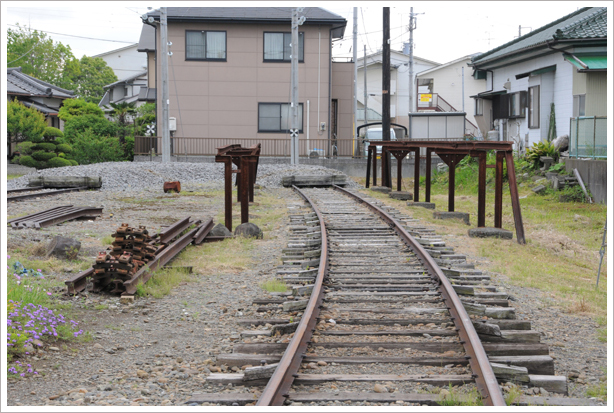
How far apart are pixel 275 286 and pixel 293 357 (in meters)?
2.78

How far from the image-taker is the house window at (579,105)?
71.5ft

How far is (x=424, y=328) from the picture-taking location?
568 cm

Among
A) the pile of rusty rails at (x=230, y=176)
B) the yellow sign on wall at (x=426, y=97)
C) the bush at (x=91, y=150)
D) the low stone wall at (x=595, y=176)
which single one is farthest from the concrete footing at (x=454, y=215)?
the yellow sign on wall at (x=426, y=97)

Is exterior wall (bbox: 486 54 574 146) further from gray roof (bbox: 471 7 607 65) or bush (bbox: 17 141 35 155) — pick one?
bush (bbox: 17 141 35 155)

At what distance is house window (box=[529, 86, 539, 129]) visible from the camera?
25.3 metres

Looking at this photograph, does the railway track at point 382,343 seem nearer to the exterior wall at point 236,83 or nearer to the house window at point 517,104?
the house window at point 517,104

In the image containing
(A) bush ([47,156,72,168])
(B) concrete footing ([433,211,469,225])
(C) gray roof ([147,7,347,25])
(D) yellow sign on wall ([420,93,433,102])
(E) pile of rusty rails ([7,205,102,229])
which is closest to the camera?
(E) pile of rusty rails ([7,205,102,229])

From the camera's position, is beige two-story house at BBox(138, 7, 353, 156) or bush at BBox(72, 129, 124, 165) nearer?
bush at BBox(72, 129, 124, 165)

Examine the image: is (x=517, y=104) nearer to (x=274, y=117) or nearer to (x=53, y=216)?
(x=274, y=117)

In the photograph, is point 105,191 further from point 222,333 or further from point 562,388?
point 562,388

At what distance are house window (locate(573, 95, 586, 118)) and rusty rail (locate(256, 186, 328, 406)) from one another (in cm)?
1807

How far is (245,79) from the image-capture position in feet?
112

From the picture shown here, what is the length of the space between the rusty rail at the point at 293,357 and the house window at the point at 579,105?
Result: 18.1 m

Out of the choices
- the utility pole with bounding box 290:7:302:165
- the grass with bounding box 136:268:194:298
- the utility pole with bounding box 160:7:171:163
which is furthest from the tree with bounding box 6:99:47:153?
the grass with bounding box 136:268:194:298
